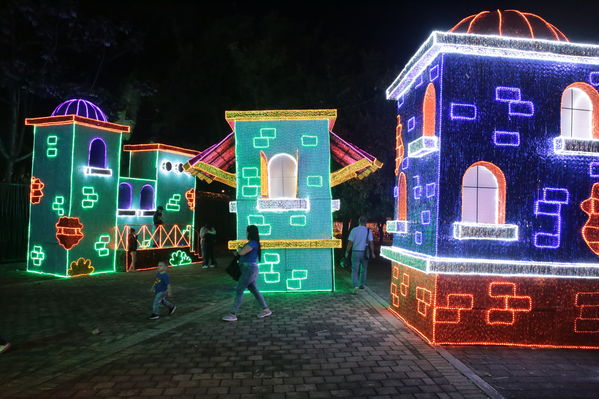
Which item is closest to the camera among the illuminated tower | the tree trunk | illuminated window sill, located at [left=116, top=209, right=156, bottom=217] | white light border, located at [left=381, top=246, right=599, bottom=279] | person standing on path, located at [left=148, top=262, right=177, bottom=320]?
white light border, located at [left=381, top=246, right=599, bottom=279]

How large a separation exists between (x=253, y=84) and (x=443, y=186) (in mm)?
17376

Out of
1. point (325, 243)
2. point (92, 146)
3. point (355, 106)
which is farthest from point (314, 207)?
point (355, 106)

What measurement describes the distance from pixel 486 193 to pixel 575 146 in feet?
4.99

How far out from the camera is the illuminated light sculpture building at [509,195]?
22.2 ft

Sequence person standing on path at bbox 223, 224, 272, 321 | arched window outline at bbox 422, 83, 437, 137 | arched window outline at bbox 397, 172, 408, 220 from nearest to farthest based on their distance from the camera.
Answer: arched window outline at bbox 422, 83, 437, 137, person standing on path at bbox 223, 224, 272, 321, arched window outline at bbox 397, 172, 408, 220

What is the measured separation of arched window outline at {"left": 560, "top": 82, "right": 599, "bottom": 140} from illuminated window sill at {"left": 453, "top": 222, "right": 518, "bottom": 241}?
199cm

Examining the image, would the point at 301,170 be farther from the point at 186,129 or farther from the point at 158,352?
the point at 186,129

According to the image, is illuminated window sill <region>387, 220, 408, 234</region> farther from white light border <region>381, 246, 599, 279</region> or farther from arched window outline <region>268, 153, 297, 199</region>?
arched window outline <region>268, 153, 297, 199</region>

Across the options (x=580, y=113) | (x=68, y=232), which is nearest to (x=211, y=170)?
(x=68, y=232)

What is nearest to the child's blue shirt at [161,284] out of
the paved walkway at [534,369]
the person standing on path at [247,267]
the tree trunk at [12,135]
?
the person standing on path at [247,267]

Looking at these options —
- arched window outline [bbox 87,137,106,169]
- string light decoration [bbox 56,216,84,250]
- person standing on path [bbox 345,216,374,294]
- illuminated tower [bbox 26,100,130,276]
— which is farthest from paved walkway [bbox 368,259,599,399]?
arched window outline [bbox 87,137,106,169]

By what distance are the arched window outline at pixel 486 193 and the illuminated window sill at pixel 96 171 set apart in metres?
11.9

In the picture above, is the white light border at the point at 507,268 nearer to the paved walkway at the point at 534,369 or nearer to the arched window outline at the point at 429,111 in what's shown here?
the paved walkway at the point at 534,369

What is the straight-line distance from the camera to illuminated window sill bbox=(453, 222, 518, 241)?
6.76 m
